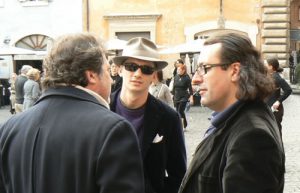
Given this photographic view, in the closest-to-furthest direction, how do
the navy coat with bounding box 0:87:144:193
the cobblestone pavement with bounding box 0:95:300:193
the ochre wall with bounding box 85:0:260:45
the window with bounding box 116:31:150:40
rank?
the navy coat with bounding box 0:87:144:193, the cobblestone pavement with bounding box 0:95:300:193, the ochre wall with bounding box 85:0:260:45, the window with bounding box 116:31:150:40

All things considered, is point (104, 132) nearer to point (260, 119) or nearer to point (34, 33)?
point (260, 119)

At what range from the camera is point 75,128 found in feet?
8.30

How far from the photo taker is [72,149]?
2.51 metres

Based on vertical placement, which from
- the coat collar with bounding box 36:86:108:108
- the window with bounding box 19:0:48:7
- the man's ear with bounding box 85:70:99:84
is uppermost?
the window with bounding box 19:0:48:7

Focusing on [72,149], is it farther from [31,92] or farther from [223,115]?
[31,92]

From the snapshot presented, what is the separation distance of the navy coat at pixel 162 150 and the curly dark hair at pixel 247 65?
1.00 meters

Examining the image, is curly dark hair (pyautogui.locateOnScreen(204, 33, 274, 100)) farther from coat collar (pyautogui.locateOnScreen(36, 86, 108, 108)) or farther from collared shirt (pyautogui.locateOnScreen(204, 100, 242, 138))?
coat collar (pyautogui.locateOnScreen(36, 86, 108, 108))

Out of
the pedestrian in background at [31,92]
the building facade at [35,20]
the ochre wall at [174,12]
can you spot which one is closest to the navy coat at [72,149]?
the pedestrian in background at [31,92]

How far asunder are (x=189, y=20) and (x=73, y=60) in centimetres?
2307

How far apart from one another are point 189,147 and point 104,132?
921 centimetres

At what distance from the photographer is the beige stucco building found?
24969mm

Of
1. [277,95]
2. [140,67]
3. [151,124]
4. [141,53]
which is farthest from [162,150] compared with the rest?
[277,95]

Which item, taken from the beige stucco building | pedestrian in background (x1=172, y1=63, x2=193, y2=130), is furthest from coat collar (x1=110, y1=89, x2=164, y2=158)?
the beige stucco building

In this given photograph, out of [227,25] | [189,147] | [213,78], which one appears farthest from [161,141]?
[227,25]
